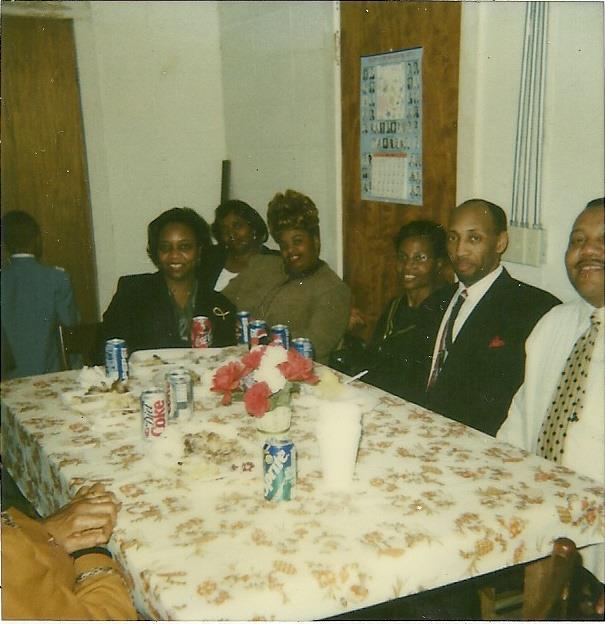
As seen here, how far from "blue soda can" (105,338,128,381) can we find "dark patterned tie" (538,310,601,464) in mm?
1004

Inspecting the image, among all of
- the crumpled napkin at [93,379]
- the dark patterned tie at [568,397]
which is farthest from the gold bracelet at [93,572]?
the dark patterned tie at [568,397]

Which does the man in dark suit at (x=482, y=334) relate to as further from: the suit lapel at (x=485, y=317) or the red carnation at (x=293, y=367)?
the red carnation at (x=293, y=367)

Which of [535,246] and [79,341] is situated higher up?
[535,246]

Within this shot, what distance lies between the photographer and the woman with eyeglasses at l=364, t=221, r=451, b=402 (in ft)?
6.26

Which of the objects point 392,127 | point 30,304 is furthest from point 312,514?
point 392,127

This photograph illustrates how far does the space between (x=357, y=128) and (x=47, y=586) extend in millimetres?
2085

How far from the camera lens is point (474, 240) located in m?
1.80

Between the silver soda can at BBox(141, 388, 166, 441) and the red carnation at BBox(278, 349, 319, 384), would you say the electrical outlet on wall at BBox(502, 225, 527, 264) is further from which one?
the silver soda can at BBox(141, 388, 166, 441)

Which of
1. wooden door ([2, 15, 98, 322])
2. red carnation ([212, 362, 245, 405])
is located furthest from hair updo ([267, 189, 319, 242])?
wooden door ([2, 15, 98, 322])

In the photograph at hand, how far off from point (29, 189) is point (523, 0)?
242 cm

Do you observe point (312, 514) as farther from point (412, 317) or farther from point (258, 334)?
point (412, 317)

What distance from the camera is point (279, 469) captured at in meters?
1.00

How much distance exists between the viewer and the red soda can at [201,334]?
200cm

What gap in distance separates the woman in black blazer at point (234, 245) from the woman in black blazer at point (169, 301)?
372 mm
